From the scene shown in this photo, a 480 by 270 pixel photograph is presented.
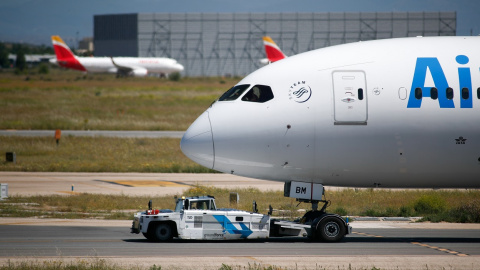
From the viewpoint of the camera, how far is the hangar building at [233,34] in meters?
163

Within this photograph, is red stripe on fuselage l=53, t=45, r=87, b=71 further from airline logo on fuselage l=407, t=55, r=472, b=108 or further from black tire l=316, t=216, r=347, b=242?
airline logo on fuselage l=407, t=55, r=472, b=108

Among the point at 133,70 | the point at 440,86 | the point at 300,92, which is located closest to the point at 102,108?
the point at 300,92

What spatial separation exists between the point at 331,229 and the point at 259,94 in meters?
4.96

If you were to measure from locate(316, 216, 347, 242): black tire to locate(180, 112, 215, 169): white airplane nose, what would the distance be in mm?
4130

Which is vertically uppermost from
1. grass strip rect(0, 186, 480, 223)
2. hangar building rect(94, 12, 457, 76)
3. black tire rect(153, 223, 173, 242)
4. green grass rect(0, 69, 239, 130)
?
hangar building rect(94, 12, 457, 76)

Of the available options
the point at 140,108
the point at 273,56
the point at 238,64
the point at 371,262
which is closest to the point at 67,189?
the point at 371,262

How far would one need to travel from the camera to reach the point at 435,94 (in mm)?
22078

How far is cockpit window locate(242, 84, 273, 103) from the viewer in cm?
2242

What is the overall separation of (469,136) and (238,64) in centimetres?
15946

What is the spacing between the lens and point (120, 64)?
170500 mm

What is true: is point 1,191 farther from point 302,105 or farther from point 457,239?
point 457,239

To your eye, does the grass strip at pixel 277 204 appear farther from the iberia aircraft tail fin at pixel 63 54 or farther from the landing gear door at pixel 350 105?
the iberia aircraft tail fin at pixel 63 54

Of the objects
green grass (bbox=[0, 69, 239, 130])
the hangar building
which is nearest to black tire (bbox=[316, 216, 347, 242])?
green grass (bbox=[0, 69, 239, 130])

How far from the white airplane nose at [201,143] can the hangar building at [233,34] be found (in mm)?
139272
